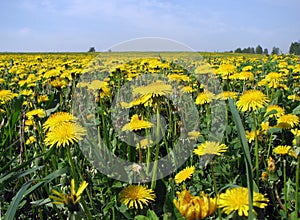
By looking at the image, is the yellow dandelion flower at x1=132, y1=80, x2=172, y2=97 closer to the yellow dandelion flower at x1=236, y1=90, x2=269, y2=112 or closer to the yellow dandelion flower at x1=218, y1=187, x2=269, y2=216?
the yellow dandelion flower at x1=236, y1=90, x2=269, y2=112

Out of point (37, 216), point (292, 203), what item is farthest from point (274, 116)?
point (37, 216)

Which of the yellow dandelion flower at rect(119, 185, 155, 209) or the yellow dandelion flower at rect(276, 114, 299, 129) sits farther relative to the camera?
the yellow dandelion flower at rect(276, 114, 299, 129)

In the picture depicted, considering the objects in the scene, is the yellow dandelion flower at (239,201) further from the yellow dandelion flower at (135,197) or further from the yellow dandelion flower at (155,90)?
the yellow dandelion flower at (155,90)

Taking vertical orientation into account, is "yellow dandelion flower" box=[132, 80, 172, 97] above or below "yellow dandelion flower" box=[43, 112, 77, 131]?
above

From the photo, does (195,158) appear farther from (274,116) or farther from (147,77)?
(147,77)

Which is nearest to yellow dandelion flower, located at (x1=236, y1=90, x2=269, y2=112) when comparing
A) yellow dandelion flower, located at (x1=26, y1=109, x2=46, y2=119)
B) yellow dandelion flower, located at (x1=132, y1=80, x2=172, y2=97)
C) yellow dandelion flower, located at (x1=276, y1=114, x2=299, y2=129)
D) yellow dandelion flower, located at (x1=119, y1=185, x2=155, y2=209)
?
yellow dandelion flower, located at (x1=276, y1=114, x2=299, y2=129)

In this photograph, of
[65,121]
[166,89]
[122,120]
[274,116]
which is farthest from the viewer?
[122,120]

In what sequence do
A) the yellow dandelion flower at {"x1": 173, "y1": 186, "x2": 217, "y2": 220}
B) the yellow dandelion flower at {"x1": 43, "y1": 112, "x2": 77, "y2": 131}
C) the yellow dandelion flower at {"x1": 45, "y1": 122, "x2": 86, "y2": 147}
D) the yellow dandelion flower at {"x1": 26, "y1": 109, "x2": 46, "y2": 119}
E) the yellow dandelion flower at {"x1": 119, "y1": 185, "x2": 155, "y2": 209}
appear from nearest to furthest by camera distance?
the yellow dandelion flower at {"x1": 173, "y1": 186, "x2": 217, "y2": 220}, the yellow dandelion flower at {"x1": 119, "y1": 185, "x2": 155, "y2": 209}, the yellow dandelion flower at {"x1": 45, "y1": 122, "x2": 86, "y2": 147}, the yellow dandelion flower at {"x1": 43, "y1": 112, "x2": 77, "y2": 131}, the yellow dandelion flower at {"x1": 26, "y1": 109, "x2": 46, "y2": 119}

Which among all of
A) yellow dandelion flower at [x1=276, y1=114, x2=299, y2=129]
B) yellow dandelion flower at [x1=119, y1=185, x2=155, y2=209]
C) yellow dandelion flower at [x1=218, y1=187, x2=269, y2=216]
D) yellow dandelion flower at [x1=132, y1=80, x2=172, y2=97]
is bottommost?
yellow dandelion flower at [x1=119, y1=185, x2=155, y2=209]

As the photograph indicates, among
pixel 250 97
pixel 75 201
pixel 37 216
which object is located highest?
pixel 250 97

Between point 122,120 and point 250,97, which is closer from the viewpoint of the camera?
point 250,97

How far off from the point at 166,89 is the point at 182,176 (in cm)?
43

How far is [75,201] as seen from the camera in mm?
933

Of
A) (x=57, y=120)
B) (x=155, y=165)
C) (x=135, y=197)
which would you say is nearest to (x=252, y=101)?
(x=155, y=165)
